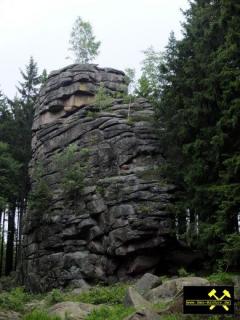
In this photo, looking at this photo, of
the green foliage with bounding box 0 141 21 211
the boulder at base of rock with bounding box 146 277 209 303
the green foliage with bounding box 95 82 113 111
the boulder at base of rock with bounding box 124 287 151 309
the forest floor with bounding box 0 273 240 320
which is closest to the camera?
the forest floor with bounding box 0 273 240 320

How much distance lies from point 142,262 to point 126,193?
378 centimetres

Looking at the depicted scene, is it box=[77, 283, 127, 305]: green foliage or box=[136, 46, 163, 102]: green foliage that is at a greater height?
box=[136, 46, 163, 102]: green foliage

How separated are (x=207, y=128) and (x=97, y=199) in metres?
8.45

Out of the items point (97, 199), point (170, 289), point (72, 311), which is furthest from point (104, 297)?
point (97, 199)

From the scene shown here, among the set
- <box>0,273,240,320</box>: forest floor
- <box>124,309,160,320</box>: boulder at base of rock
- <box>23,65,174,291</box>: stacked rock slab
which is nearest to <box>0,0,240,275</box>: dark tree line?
<box>23,65,174,291</box>: stacked rock slab

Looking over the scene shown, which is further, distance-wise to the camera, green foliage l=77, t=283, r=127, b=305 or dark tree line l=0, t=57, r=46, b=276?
dark tree line l=0, t=57, r=46, b=276

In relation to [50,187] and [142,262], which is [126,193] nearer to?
[142,262]

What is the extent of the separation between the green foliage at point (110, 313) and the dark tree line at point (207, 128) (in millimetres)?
5063

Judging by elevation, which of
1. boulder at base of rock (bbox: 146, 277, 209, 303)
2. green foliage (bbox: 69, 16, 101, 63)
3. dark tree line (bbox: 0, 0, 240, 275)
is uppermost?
green foliage (bbox: 69, 16, 101, 63)

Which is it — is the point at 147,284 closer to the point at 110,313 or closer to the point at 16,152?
the point at 110,313

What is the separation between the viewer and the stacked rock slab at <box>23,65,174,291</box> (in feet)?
75.3

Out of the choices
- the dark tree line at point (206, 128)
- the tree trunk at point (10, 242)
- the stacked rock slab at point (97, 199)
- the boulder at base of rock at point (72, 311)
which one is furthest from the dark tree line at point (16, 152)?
the boulder at base of rock at point (72, 311)

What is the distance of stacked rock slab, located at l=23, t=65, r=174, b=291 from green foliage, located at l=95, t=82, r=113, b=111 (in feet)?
0.54

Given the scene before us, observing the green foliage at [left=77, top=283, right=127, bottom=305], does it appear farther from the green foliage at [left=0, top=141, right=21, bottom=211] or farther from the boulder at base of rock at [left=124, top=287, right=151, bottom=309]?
the green foliage at [left=0, top=141, right=21, bottom=211]
